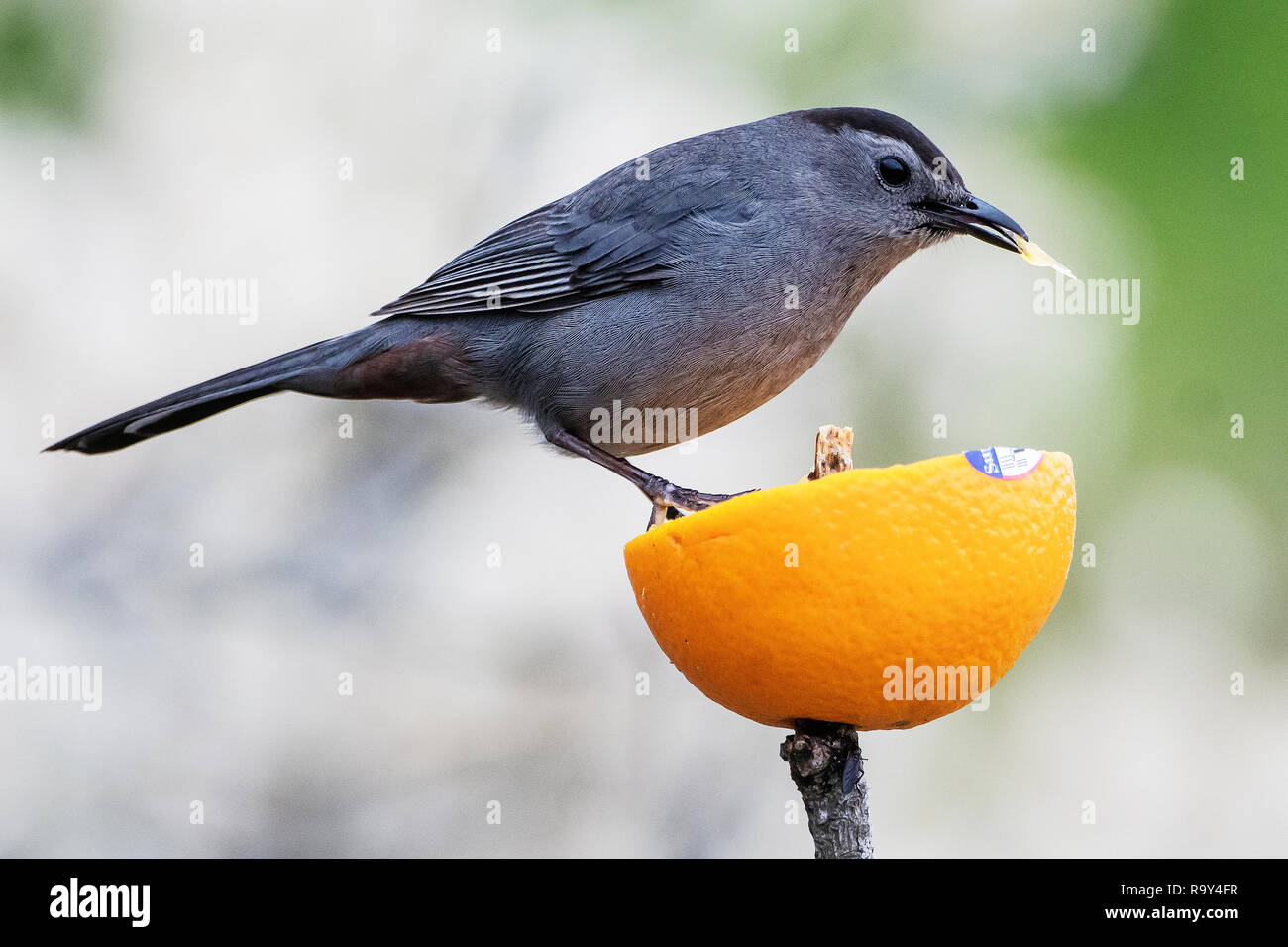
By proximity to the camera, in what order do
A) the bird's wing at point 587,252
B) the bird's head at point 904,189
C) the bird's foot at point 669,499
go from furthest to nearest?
the bird's wing at point 587,252 → the bird's head at point 904,189 → the bird's foot at point 669,499

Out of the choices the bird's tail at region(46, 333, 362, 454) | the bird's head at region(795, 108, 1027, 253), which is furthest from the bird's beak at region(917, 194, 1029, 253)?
the bird's tail at region(46, 333, 362, 454)

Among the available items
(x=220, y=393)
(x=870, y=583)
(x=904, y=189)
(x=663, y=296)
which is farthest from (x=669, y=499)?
(x=220, y=393)

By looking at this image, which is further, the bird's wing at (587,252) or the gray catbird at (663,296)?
the bird's wing at (587,252)

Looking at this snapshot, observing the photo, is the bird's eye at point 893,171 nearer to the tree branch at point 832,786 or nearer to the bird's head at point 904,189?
the bird's head at point 904,189

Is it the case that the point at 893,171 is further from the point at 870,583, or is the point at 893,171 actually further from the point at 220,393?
the point at 220,393

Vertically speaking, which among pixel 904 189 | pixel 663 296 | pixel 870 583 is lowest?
pixel 870 583

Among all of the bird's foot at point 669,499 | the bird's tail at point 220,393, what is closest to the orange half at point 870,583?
the bird's foot at point 669,499

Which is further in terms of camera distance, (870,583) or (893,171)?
(893,171)

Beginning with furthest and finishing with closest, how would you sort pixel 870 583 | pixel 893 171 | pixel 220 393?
pixel 220 393 < pixel 893 171 < pixel 870 583
